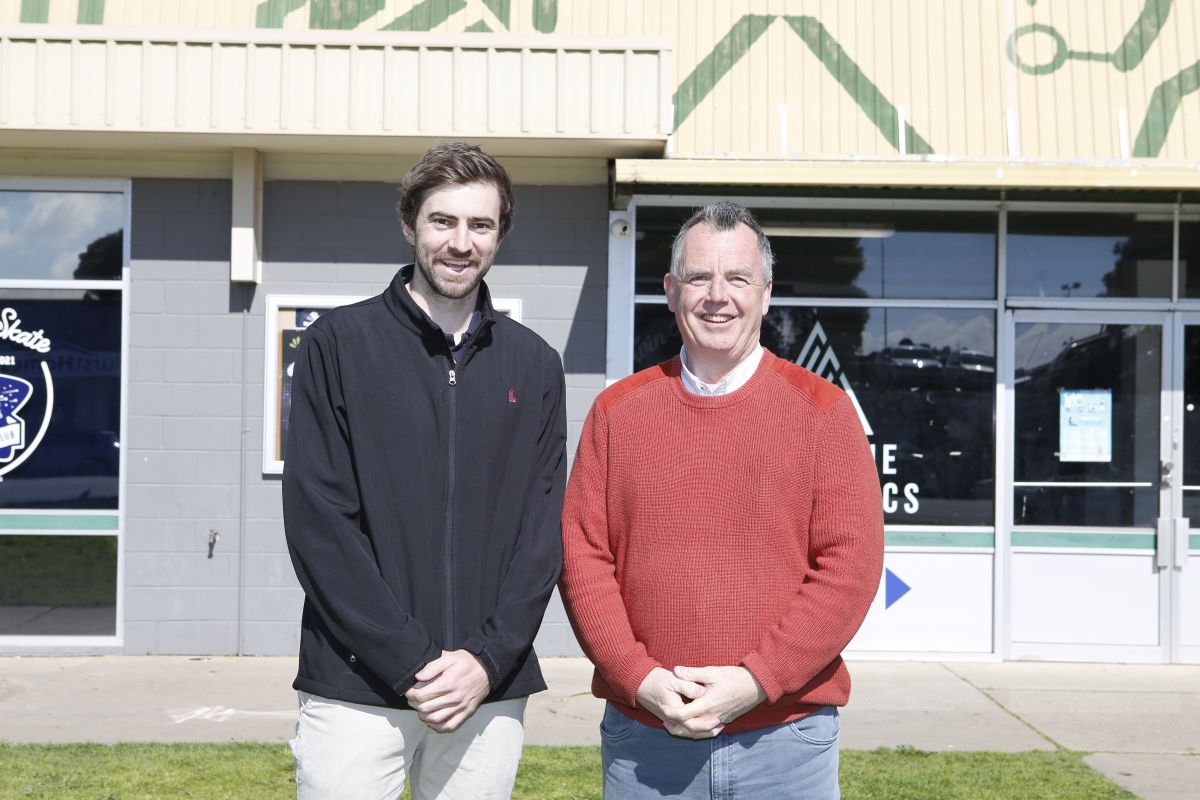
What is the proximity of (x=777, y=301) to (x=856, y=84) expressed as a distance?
1.56 metres

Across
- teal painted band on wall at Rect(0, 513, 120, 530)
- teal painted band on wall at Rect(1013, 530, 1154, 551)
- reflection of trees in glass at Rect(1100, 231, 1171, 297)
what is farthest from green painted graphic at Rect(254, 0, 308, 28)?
teal painted band on wall at Rect(1013, 530, 1154, 551)

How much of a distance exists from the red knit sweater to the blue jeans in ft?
0.14

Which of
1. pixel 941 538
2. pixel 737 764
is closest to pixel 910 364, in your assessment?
pixel 941 538

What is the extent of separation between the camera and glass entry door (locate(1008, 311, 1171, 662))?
28.7 ft

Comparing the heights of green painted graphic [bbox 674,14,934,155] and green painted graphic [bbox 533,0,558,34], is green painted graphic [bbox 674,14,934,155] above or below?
below

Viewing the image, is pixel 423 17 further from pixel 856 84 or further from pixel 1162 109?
pixel 1162 109

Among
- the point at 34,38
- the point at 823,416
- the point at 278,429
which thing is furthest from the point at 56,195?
the point at 823,416

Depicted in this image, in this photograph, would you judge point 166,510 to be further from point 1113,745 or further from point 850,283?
point 1113,745

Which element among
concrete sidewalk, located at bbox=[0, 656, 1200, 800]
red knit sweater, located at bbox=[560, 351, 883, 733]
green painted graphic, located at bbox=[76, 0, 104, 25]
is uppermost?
green painted graphic, located at bbox=[76, 0, 104, 25]

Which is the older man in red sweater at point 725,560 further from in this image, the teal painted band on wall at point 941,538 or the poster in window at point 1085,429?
the poster in window at point 1085,429

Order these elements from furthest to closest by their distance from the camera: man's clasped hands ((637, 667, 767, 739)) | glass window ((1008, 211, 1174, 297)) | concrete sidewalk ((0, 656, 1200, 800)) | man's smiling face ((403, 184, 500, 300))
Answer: glass window ((1008, 211, 1174, 297)) → concrete sidewalk ((0, 656, 1200, 800)) → man's smiling face ((403, 184, 500, 300)) → man's clasped hands ((637, 667, 767, 739))

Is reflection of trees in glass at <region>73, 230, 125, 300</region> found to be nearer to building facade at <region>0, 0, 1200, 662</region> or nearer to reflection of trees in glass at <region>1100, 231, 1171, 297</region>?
building facade at <region>0, 0, 1200, 662</region>

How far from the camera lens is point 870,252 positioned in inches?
346

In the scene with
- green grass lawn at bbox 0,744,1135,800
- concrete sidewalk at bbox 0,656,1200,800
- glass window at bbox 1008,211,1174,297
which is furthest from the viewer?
glass window at bbox 1008,211,1174,297
